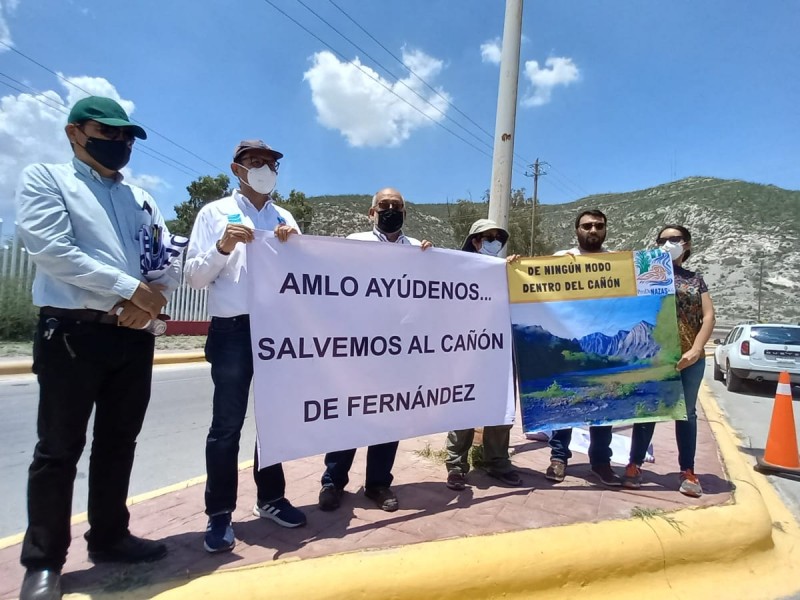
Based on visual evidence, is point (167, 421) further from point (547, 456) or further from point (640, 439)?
point (640, 439)

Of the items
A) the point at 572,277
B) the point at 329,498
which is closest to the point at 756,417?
the point at 572,277

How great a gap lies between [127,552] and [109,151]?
1808 millimetres

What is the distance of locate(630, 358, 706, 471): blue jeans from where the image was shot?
3.62 m

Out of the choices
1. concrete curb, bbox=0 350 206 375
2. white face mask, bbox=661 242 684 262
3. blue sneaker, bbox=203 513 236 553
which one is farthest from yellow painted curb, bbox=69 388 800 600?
concrete curb, bbox=0 350 206 375

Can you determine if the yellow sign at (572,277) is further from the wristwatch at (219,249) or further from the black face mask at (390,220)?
the wristwatch at (219,249)

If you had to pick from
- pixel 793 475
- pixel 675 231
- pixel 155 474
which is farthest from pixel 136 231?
pixel 793 475

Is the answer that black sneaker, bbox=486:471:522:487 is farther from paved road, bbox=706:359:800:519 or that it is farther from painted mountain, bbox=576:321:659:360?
paved road, bbox=706:359:800:519

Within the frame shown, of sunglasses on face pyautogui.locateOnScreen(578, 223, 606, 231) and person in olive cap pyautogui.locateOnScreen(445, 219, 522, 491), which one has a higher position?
sunglasses on face pyautogui.locateOnScreen(578, 223, 606, 231)

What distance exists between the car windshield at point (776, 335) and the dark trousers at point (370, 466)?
34.7ft

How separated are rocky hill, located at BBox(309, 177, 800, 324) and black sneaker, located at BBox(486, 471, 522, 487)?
41513mm

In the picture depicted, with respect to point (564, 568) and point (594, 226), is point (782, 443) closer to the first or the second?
point (594, 226)

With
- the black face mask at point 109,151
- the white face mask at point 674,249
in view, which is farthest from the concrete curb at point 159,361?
the white face mask at point 674,249

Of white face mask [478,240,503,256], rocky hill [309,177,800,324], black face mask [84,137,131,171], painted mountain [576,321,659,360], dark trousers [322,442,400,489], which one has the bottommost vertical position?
dark trousers [322,442,400,489]

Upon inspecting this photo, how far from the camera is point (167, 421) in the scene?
6.30m
